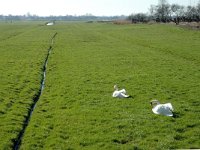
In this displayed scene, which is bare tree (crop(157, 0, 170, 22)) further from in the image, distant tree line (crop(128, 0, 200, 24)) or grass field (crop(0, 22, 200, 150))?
grass field (crop(0, 22, 200, 150))

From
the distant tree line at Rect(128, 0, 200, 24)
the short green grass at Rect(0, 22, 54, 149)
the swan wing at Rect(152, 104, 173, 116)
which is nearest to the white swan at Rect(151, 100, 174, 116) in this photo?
the swan wing at Rect(152, 104, 173, 116)

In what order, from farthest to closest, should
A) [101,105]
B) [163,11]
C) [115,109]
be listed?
[163,11]
[101,105]
[115,109]

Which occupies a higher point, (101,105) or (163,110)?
(163,110)

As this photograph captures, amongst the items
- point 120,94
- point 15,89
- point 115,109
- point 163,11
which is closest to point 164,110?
point 115,109

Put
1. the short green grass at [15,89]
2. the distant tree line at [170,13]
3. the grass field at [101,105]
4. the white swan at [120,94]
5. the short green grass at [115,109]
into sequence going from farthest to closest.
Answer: the distant tree line at [170,13], the white swan at [120,94], the short green grass at [15,89], the grass field at [101,105], the short green grass at [115,109]

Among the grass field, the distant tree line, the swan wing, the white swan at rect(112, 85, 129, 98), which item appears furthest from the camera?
the distant tree line

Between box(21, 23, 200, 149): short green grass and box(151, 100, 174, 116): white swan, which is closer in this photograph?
box(21, 23, 200, 149): short green grass

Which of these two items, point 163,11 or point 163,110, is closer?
point 163,110

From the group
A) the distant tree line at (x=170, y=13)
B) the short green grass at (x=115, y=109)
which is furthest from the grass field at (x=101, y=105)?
the distant tree line at (x=170, y=13)

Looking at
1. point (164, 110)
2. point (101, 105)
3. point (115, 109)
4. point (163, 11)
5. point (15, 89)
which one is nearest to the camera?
point (164, 110)

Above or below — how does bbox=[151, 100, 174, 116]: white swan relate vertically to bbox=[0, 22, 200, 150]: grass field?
above

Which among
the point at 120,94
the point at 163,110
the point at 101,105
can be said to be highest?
the point at 163,110

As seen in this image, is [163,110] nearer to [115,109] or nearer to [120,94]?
[115,109]

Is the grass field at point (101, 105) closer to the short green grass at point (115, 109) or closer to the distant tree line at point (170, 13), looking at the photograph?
the short green grass at point (115, 109)
